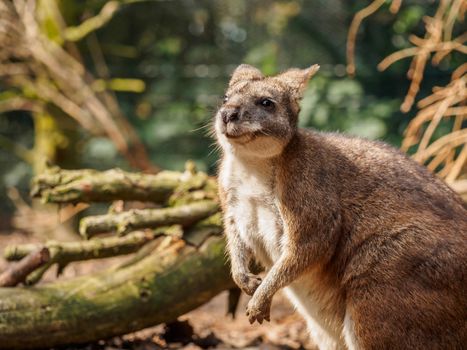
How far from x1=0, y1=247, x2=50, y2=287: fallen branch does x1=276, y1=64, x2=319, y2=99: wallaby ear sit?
6.81 ft

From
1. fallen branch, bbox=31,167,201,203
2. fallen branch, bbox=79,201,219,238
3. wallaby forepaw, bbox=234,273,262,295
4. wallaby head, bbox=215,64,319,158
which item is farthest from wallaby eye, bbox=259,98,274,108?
fallen branch, bbox=31,167,201,203

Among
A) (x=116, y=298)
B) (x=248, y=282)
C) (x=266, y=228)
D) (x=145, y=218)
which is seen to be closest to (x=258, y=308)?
(x=248, y=282)

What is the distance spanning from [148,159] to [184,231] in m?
4.10

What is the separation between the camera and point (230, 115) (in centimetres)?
405

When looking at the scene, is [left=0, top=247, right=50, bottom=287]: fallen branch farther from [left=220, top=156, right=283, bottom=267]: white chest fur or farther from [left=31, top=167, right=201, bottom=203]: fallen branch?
[left=220, top=156, right=283, bottom=267]: white chest fur

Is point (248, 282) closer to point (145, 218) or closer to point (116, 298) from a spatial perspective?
point (116, 298)

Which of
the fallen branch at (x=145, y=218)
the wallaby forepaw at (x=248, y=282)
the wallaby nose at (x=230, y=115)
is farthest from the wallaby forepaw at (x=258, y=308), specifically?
the fallen branch at (x=145, y=218)

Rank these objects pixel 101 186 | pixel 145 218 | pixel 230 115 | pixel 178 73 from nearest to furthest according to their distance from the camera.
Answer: pixel 230 115 → pixel 145 218 → pixel 101 186 → pixel 178 73

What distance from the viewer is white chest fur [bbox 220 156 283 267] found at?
4316 mm

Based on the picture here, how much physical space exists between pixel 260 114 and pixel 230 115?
20 cm

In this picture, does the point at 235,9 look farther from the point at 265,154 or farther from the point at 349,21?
the point at 265,154

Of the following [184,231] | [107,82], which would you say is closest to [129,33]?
[107,82]

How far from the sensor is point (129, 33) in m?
10.2

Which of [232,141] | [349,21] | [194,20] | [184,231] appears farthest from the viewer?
[194,20]
